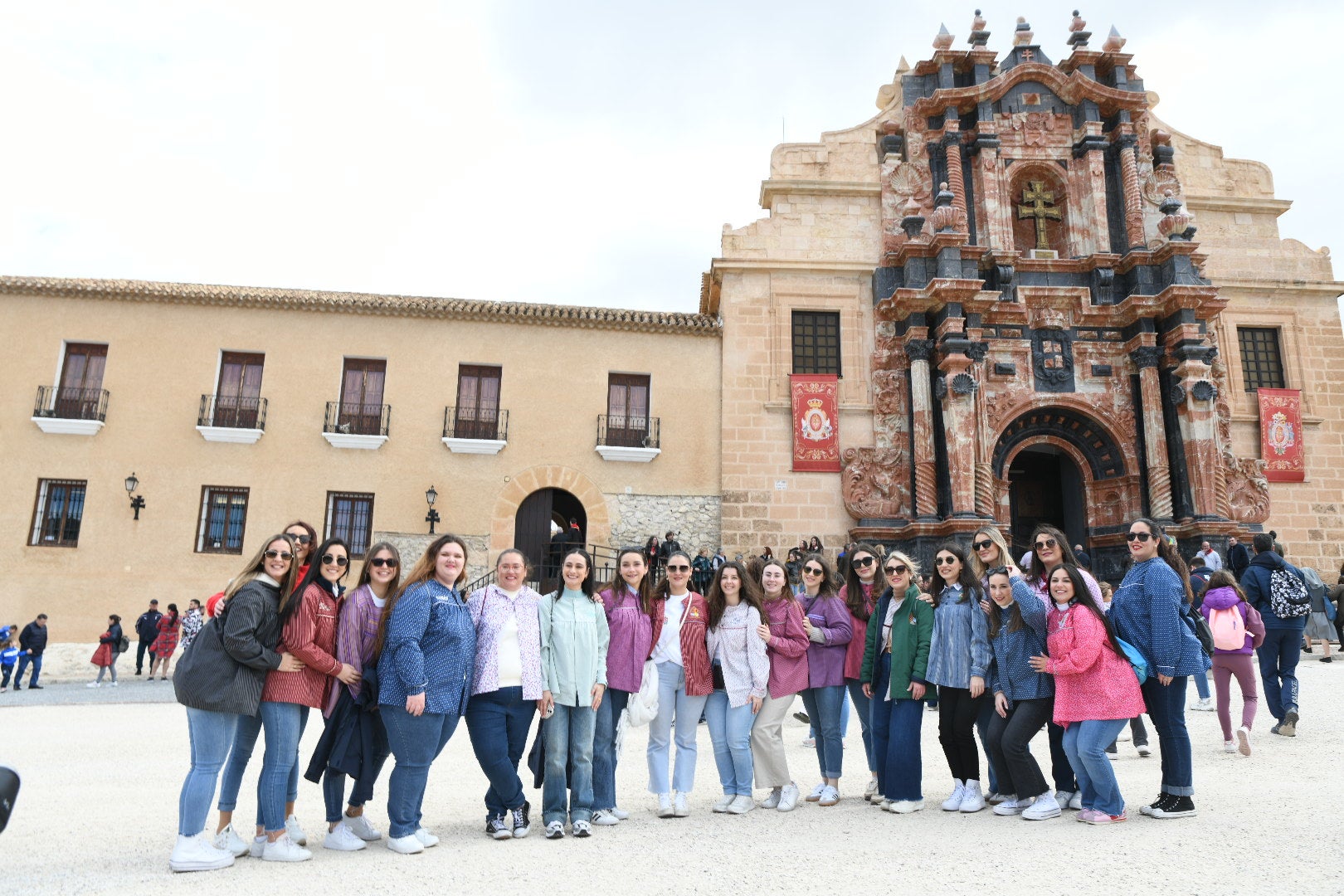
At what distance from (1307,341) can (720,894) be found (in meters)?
22.1

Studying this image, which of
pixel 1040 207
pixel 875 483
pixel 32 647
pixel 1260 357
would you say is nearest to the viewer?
pixel 32 647

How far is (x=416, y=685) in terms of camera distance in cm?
461

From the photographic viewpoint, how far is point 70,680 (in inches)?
615

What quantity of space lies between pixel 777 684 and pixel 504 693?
1.97m

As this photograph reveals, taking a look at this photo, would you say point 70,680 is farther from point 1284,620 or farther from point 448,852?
point 1284,620

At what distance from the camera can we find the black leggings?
5594 mm

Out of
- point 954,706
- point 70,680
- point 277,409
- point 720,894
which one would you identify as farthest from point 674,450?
point 720,894

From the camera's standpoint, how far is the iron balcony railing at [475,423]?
18172mm

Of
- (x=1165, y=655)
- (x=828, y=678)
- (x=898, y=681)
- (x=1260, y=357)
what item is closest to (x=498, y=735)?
(x=828, y=678)

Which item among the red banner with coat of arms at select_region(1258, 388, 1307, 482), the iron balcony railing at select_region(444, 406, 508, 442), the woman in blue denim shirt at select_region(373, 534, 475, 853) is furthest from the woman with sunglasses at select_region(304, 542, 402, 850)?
the red banner with coat of arms at select_region(1258, 388, 1307, 482)

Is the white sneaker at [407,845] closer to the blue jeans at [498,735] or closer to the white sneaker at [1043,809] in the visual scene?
the blue jeans at [498,735]

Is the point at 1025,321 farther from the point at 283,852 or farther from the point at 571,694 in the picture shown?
the point at 283,852

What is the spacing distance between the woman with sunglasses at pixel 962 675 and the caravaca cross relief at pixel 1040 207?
17063 mm

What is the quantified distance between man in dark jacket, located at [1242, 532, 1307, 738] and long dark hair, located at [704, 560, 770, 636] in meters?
4.78
